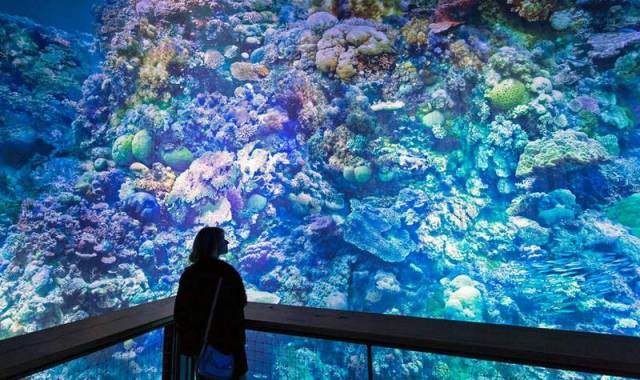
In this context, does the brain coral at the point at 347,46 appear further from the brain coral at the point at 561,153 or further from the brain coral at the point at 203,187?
the brain coral at the point at 561,153

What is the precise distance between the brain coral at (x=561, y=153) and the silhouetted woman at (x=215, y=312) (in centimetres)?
670

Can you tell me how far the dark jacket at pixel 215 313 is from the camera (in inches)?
55.5

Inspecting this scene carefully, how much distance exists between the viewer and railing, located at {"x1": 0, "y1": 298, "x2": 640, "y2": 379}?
109cm

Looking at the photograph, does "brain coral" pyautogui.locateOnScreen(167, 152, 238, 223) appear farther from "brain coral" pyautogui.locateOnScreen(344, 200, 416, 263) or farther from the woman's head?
the woman's head

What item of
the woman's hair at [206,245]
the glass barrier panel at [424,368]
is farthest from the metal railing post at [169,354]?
the glass barrier panel at [424,368]

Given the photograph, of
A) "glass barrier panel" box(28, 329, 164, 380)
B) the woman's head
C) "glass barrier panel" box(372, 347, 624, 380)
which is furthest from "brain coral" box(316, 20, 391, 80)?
"glass barrier panel" box(28, 329, 164, 380)

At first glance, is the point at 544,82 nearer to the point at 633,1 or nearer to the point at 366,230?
the point at 633,1

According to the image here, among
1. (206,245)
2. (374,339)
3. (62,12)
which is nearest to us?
(374,339)

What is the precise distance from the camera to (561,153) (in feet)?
20.4

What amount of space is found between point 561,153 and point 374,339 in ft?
21.7

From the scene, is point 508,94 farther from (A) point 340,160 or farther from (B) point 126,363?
(B) point 126,363

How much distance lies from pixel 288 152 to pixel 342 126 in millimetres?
1404

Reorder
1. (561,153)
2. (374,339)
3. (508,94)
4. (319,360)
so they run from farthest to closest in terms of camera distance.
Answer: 1. (508,94)
2. (319,360)
3. (561,153)
4. (374,339)

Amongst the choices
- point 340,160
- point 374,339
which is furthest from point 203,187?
point 374,339
